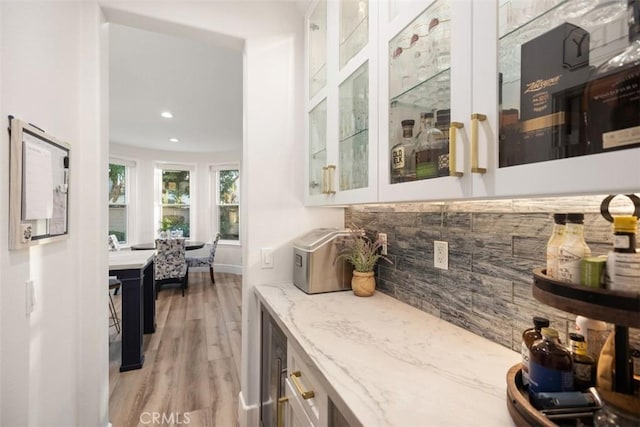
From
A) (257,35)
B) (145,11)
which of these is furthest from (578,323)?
(145,11)

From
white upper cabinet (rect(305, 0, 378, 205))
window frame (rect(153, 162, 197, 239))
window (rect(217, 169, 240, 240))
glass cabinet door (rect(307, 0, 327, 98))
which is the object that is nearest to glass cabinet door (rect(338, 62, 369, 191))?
white upper cabinet (rect(305, 0, 378, 205))

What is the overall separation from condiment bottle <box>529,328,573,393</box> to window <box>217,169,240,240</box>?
6.33 m

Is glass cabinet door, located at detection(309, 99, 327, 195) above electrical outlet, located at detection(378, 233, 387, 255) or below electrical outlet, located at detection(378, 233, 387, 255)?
above

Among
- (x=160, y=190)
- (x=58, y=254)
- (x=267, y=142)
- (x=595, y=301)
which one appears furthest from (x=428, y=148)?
(x=160, y=190)

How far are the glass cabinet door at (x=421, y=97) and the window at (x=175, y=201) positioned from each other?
20.8ft

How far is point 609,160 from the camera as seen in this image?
20.0 inches

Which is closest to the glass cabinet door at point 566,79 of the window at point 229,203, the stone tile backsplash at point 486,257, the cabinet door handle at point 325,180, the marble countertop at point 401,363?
the stone tile backsplash at point 486,257

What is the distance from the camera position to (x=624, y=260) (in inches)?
20.9

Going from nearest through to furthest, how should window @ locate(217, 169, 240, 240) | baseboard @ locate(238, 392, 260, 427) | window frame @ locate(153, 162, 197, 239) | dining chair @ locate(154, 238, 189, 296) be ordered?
baseboard @ locate(238, 392, 260, 427), dining chair @ locate(154, 238, 189, 296), window frame @ locate(153, 162, 197, 239), window @ locate(217, 169, 240, 240)

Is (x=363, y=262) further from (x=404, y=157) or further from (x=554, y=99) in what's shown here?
(x=554, y=99)

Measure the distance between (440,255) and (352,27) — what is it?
107cm

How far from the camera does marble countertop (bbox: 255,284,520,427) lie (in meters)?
0.67

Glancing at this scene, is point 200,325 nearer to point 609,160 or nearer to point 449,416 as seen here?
point 449,416

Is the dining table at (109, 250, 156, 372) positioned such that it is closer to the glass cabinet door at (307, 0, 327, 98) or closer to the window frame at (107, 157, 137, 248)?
the glass cabinet door at (307, 0, 327, 98)
